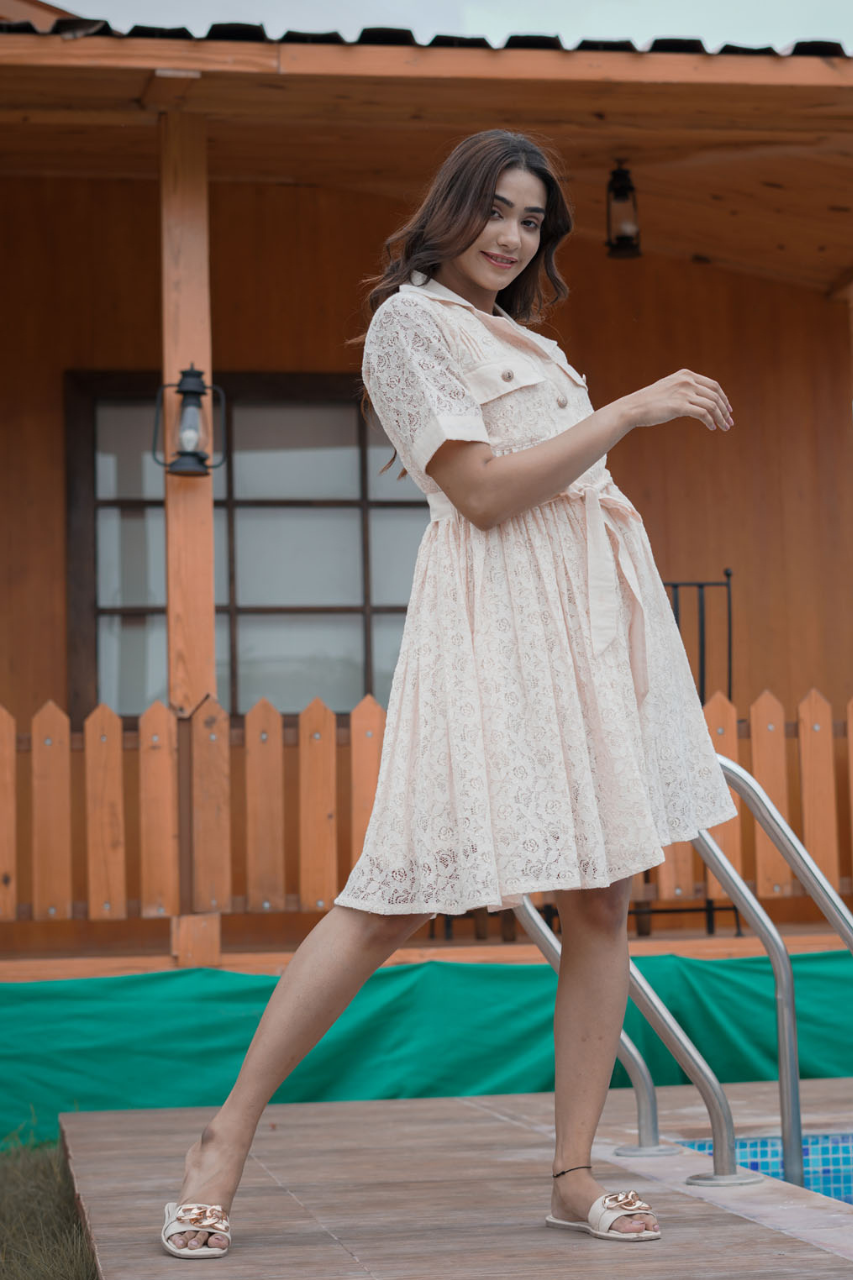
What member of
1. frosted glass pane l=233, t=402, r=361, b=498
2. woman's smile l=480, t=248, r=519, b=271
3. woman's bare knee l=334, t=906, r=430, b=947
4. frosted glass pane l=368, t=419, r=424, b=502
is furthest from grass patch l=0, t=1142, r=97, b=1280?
frosted glass pane l=368, t=419, r=424, b=502

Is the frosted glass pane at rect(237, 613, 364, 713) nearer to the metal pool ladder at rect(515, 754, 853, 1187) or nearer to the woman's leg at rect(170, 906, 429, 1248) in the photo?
the metal pool ladder at rect(515, 754, 853, 1187)

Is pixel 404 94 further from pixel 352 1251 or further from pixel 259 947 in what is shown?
pixel 352 1251

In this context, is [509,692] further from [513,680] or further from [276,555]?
[276,555]

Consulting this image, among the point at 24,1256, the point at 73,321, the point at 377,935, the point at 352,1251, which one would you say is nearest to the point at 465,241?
the point at 377,935

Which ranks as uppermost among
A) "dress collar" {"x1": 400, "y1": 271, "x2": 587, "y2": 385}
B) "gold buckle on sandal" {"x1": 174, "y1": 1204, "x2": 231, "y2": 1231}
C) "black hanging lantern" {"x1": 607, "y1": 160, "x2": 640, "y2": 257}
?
"black hanging lantern" {"x1": 607, "y1": 160, "x2": 640, "y2": 257}

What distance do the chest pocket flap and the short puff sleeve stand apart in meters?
0.02

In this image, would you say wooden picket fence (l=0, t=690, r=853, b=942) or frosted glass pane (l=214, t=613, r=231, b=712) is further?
frosted glass pane (l=214, t=613, r=231, b=712)

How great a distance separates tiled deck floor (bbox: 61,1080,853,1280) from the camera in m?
1.72

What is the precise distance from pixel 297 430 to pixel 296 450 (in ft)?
0.29

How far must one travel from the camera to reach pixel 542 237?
83.5 inches

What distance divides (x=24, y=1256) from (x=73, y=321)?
4257 mm

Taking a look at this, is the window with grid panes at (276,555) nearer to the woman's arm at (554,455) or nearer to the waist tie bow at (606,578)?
the waist tie bow at (606,578)

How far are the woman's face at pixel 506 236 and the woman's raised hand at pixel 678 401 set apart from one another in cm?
30

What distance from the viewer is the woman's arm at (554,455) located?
180cm
